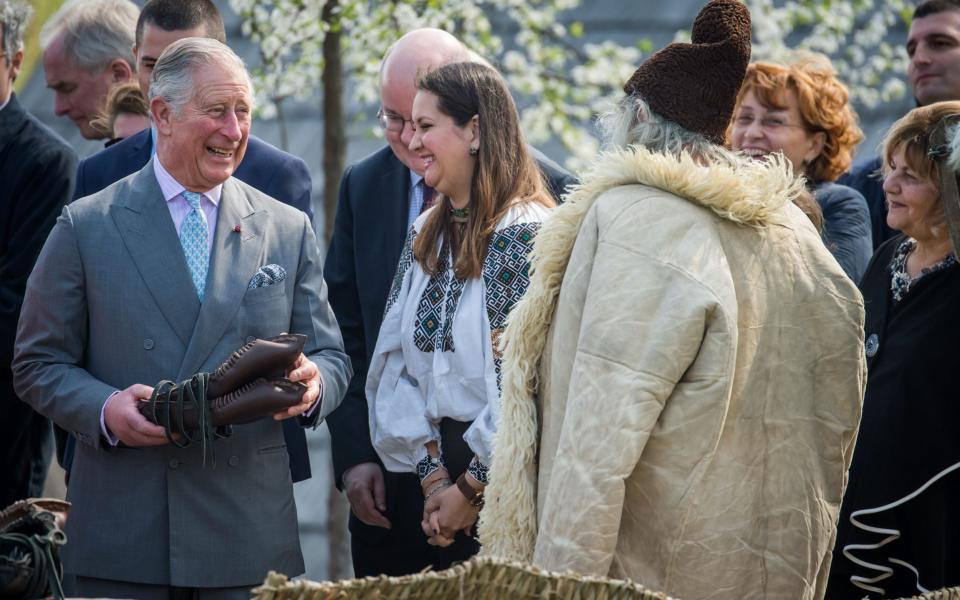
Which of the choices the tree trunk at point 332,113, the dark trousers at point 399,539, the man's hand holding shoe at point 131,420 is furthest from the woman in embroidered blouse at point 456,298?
the tree trunk at point 332,113

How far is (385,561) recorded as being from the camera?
412 cm

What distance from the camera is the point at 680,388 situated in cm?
274

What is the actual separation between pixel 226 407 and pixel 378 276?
1.24 metres

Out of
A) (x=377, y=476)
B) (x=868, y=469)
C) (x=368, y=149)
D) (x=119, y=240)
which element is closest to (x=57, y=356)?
(x=119, y=240)

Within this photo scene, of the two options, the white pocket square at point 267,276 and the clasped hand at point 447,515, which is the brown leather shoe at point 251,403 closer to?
the white pocket square at point 267,276

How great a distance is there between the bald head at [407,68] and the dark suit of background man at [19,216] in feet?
4.41

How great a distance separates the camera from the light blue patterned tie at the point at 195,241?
11.5ft

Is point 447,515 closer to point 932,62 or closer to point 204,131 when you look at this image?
point 204,131

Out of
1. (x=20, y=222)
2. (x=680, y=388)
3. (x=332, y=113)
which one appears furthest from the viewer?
(x=332, y=113)

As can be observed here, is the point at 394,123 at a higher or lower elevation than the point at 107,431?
higher

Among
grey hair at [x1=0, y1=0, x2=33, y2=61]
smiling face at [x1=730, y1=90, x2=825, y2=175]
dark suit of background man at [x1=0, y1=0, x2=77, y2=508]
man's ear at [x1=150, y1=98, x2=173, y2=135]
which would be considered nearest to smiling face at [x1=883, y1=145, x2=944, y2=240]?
smiling face at [x1=730, y1=90, x2=825, y2=175]

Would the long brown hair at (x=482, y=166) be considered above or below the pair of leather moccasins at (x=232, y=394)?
above

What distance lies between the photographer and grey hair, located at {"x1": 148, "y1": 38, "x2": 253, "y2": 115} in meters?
3.56

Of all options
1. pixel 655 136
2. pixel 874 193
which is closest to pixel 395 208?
pixel 655 136
